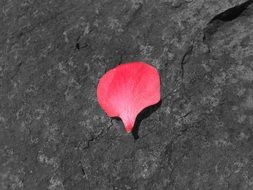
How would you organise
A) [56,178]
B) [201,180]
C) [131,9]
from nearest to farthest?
1. [201,180]
2. [56,178]
3. [131,9]

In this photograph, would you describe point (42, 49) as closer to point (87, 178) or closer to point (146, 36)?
point (146, 36)

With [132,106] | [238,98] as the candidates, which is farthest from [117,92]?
[238,98]

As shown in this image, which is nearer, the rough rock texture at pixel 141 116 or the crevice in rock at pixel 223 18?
the rough rock texture at pixel 141 116

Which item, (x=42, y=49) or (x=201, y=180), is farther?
(x=42, y=49)

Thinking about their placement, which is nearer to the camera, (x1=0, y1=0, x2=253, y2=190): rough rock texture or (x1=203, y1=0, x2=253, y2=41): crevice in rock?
(x1=0, y1=0, x2=253, y2=190): rough rock texture

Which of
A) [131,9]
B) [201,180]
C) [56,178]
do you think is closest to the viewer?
[201,180]
